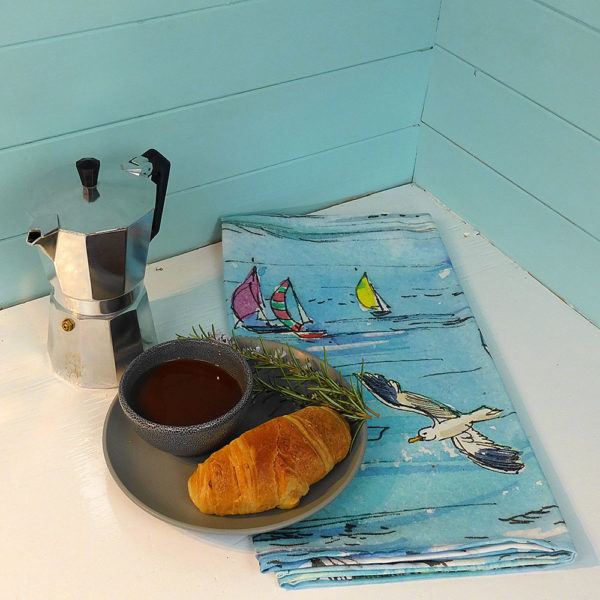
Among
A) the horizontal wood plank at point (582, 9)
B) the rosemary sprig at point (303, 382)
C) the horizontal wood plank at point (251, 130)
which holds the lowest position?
the rosemary sprig at point (303, 382)

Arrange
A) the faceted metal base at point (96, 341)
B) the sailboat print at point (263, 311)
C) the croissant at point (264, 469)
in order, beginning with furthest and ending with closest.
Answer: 1. the sailboat print at point (263, 311)
2. the faceted metal base at point (96, 341)
3. the croissant at point (264, 469)

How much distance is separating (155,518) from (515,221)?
0.52m

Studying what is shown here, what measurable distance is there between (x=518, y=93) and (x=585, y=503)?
43 cm

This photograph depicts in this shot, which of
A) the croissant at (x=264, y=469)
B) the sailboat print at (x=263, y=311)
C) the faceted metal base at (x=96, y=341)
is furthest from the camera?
the sailboat print at (x=263, y=311)

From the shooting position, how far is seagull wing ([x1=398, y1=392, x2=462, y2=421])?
687mm

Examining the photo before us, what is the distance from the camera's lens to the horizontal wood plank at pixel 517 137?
0.76 m

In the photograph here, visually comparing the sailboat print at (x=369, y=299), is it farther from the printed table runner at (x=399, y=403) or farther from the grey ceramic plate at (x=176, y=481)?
the grey ceramic plate at (x=176, y=481)

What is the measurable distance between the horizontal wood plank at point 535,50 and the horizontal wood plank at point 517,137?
14 millimetres

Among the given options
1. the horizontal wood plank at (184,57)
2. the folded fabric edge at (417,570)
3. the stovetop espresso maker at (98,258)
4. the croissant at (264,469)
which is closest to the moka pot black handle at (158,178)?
the stovetop espresso maker at (98,258)

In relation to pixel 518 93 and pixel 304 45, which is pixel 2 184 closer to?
pixel 304 45

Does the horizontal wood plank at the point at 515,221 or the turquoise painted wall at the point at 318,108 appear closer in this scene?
the turquoise painted wall at the point at 318,108

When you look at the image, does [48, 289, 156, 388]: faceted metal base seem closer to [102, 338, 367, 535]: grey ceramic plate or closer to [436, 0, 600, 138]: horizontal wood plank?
[102, 338, 367, 535]: grey ceramic plate

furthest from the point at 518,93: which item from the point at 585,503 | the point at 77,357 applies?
the point at 77,357

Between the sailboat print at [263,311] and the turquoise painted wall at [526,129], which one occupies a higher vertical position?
Result: the turquoise painted wall at [526,129]
